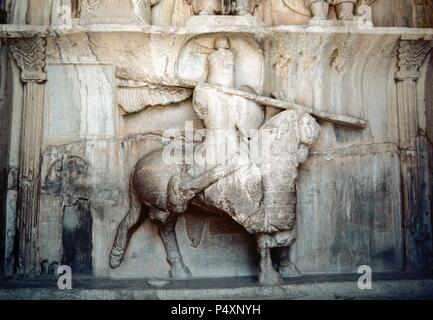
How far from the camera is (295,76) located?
6852 millimetres

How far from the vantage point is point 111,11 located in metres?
6.53

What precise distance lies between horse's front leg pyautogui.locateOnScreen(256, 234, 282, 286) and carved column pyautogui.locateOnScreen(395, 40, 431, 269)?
1.63 meters

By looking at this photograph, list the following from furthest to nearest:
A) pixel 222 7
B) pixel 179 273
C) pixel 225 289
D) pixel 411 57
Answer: pixel 411 57 → pixel 222 7 → pixel 179 273 → pixel 225 289

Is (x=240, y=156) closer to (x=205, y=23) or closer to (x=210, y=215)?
(x=210, y=215)

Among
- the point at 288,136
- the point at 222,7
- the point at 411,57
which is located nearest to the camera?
the point at 288,136

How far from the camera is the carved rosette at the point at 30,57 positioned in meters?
6.43

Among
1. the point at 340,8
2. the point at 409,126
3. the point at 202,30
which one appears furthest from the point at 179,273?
the point at 340,8

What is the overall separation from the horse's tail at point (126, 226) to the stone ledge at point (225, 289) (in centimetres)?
26

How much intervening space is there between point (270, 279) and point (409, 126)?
2.42 m

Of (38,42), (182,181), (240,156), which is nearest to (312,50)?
(240,156)

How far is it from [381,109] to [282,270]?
2.21 m

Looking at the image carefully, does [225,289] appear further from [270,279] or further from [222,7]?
[222,7]

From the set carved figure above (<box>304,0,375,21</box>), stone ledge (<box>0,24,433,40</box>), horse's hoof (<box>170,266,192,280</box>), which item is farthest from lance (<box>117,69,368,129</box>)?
horse's hoof (<box>170,266,192,280</box>)

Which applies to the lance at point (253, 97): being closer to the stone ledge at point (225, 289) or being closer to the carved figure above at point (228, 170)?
the carved figure above at point (228, 170)
